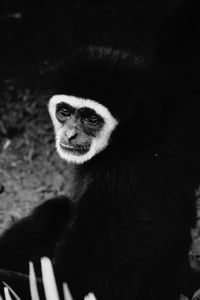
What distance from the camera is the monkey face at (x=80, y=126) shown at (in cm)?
536

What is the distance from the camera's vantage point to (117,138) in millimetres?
5309

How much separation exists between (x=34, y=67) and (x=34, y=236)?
3.85m

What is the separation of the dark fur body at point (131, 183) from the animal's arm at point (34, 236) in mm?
730

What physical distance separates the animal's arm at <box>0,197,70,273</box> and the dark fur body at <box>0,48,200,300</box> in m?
0.73

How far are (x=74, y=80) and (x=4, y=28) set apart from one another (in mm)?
4755

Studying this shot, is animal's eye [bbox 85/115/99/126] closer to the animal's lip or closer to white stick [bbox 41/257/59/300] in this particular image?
the animal's lip

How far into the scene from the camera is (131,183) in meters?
5.04

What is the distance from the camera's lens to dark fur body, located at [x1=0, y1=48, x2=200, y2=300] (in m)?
5.03

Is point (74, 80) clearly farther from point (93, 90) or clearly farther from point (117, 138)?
point (117, 138)

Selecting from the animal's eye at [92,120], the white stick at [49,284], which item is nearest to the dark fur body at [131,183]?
the animal's eye at [92,120]

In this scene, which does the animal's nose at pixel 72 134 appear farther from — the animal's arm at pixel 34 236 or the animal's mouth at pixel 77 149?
the animal's arm at pixel 34 236

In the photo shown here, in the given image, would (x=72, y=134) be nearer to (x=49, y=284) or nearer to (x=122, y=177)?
(x=122, y=177)

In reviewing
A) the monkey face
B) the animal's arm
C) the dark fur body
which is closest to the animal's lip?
the monkey face

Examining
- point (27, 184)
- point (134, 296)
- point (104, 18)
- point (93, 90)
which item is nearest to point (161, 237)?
point (134, 296)
